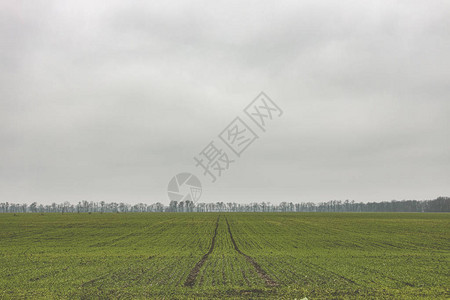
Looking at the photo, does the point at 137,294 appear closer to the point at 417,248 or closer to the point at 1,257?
the point at 1,257

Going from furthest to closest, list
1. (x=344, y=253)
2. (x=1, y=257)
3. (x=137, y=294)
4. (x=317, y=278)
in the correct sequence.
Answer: (x=344, y=253) < (x=1, y=257) < (x=317, y=278) < (x=137, y=294)

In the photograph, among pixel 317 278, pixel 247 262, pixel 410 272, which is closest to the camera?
pixel 317 278

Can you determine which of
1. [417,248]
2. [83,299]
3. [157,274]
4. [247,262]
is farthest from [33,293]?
[417,248]

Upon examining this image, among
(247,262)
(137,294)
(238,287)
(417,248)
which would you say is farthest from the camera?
(417,248)

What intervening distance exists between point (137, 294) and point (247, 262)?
1549cm

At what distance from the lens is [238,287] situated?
23.6m

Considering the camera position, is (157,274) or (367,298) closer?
A: (367,298)

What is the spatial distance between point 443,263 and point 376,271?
10.6m

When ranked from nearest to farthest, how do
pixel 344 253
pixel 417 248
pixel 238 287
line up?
pixel 238 287
pixel 344 253
pixel 417 248

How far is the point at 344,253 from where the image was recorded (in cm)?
4288

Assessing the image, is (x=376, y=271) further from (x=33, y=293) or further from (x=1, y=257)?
(x=1, y=257)

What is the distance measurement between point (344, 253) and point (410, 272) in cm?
1339

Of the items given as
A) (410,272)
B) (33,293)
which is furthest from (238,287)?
(410,272)

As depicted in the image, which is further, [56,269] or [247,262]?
[247,262]
